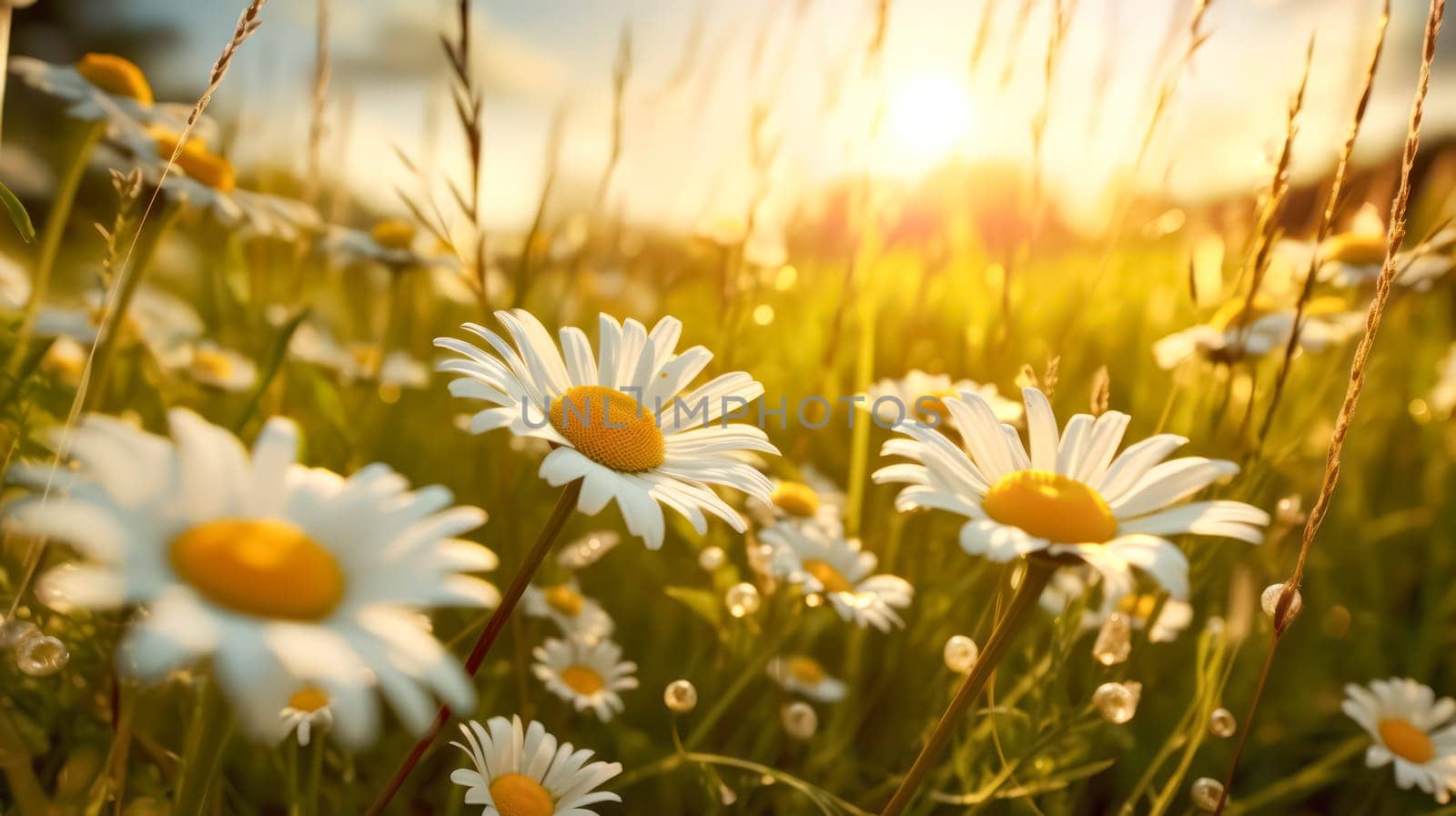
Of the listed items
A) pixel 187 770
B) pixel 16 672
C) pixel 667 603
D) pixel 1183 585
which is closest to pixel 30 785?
pixel 187 770

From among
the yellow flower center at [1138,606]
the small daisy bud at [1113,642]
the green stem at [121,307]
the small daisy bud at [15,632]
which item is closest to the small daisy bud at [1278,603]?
the small daisy bud at [1113,642]

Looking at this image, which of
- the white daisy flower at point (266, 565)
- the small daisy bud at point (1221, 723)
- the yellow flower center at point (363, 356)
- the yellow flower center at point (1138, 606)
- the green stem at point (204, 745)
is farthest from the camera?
the yellow flower center at point (363, 356)

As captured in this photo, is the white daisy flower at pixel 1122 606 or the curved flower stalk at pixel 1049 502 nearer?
the curved flower stalk at pixel 1049 502

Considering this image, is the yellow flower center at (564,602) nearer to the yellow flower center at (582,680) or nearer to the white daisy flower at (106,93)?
the yellow flower center at (582,680)

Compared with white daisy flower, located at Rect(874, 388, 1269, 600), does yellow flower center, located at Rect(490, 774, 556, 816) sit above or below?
below

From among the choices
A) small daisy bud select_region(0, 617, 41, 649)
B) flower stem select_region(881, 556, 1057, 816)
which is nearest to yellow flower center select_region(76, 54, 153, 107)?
small daisy bud select_region(0, 617, 41, 649)

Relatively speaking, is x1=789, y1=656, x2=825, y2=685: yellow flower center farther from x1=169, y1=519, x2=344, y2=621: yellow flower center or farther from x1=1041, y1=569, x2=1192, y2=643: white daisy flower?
x1=169, y1=519, x2=344, y2=621: yellow flower center

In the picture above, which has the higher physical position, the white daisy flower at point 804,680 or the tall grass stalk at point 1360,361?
the tall grass stalk at point 1360,361
